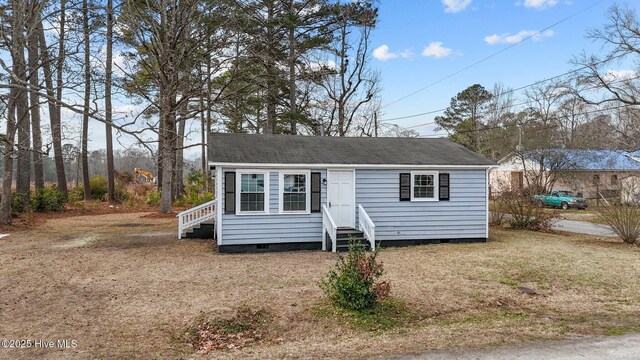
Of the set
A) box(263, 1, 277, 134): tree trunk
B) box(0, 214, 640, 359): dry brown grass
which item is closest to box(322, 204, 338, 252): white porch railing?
box(0, 214, 640, 359): dry brown grass

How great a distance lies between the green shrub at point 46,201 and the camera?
1884cm

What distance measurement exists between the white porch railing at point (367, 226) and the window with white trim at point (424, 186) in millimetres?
1685

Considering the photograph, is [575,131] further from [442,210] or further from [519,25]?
[442,210]

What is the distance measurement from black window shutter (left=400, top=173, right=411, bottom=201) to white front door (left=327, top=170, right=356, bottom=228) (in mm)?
1480

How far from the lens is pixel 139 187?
88.0 ft

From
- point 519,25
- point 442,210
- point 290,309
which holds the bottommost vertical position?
point 290,309

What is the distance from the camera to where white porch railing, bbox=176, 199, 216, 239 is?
12.8 meters

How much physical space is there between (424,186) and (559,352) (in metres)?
7.81

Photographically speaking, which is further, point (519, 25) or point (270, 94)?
point (270, 94)

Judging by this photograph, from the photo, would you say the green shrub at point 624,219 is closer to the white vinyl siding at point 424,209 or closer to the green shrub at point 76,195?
the white vinyl siding at point 424,209

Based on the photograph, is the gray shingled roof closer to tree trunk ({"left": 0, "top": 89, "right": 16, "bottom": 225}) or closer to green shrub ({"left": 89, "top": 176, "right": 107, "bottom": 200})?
tree trunk ({"left": 0, "top": 89, "right": 16, "bottom": 225})

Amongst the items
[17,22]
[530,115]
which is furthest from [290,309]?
[530,115]

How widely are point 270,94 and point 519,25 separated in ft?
44.0

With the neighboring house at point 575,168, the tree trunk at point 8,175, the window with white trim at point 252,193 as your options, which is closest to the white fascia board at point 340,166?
the window with white trim at point 252,193
